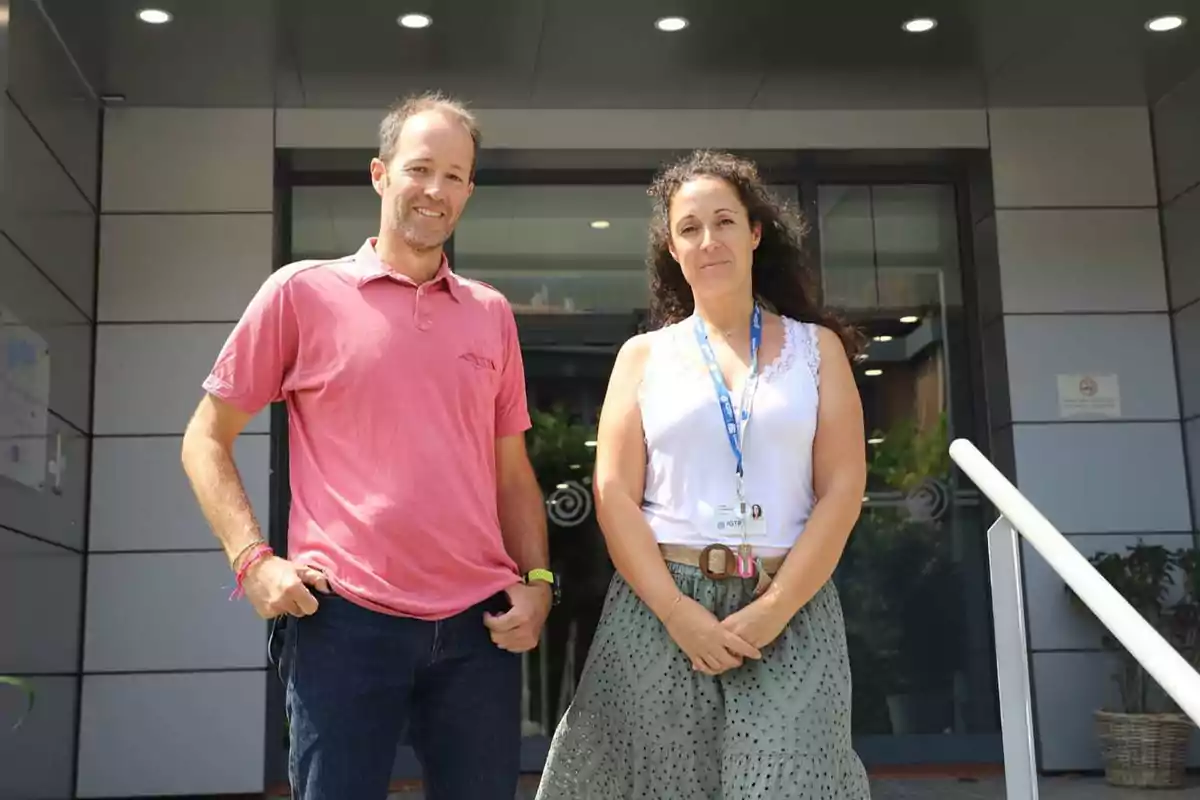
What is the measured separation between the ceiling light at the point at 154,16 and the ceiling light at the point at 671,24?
6.04ft

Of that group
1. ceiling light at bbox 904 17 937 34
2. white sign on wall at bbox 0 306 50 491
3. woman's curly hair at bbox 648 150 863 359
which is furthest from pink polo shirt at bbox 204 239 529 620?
ceiling light at bbox 904 17 937 34

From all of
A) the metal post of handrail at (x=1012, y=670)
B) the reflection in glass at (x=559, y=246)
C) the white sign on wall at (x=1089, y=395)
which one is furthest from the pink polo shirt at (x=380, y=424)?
the white sign on wall at (x=1089, y=395)

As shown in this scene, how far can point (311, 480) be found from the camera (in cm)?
181

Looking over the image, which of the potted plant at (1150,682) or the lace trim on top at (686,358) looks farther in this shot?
the potted plant at (1150,682)

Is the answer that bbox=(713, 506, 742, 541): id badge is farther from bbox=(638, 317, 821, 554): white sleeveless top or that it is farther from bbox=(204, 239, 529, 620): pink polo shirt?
bbox=(204, 239, 529, 620): pink polo shirt

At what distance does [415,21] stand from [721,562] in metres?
3.31

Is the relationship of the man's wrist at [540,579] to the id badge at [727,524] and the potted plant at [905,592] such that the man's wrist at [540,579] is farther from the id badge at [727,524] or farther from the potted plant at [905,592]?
the potted plant at [905,592]

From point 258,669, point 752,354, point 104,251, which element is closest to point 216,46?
point 104,251

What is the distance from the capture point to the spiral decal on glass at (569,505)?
537 centimetres

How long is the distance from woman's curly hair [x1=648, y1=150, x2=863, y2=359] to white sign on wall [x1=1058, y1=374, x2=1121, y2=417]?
349 cm

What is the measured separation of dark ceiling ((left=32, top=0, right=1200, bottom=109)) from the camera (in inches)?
180

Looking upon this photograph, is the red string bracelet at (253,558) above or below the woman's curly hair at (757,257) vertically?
below

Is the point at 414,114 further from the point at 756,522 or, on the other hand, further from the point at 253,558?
the point at 756,522

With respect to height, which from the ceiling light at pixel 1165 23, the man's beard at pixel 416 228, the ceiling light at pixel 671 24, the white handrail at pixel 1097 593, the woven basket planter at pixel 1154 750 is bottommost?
the woven basket planter at pixel 1154 750
